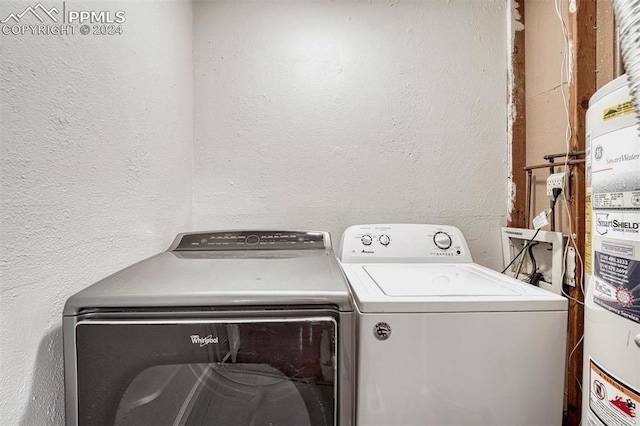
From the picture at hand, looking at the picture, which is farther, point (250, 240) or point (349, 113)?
point (349, 113)

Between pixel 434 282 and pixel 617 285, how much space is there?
460 millimetres

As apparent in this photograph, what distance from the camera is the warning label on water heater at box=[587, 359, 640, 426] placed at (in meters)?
0.63

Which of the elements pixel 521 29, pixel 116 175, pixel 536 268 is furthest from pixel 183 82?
pixel 536 268

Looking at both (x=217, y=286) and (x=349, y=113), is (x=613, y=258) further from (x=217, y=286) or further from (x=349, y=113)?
(x=349, y=113)

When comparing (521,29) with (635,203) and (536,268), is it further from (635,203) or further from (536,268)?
(635,203)

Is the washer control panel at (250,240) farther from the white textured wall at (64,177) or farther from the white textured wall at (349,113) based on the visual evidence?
the white textured wall at (349,113)

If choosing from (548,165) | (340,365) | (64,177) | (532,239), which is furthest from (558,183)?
(64,177)

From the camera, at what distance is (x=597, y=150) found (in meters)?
0.72

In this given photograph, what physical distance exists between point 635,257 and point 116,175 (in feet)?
4.14

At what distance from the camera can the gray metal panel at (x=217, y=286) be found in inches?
27.8

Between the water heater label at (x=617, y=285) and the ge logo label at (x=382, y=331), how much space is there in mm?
466

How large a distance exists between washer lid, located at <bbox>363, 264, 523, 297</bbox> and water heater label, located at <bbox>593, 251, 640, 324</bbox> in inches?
8.4

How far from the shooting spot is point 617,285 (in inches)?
26.0

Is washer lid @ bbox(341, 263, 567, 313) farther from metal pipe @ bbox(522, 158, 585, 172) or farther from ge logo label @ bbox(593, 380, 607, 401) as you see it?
metal pipe @ bbox(522, 158, 585, 172)
